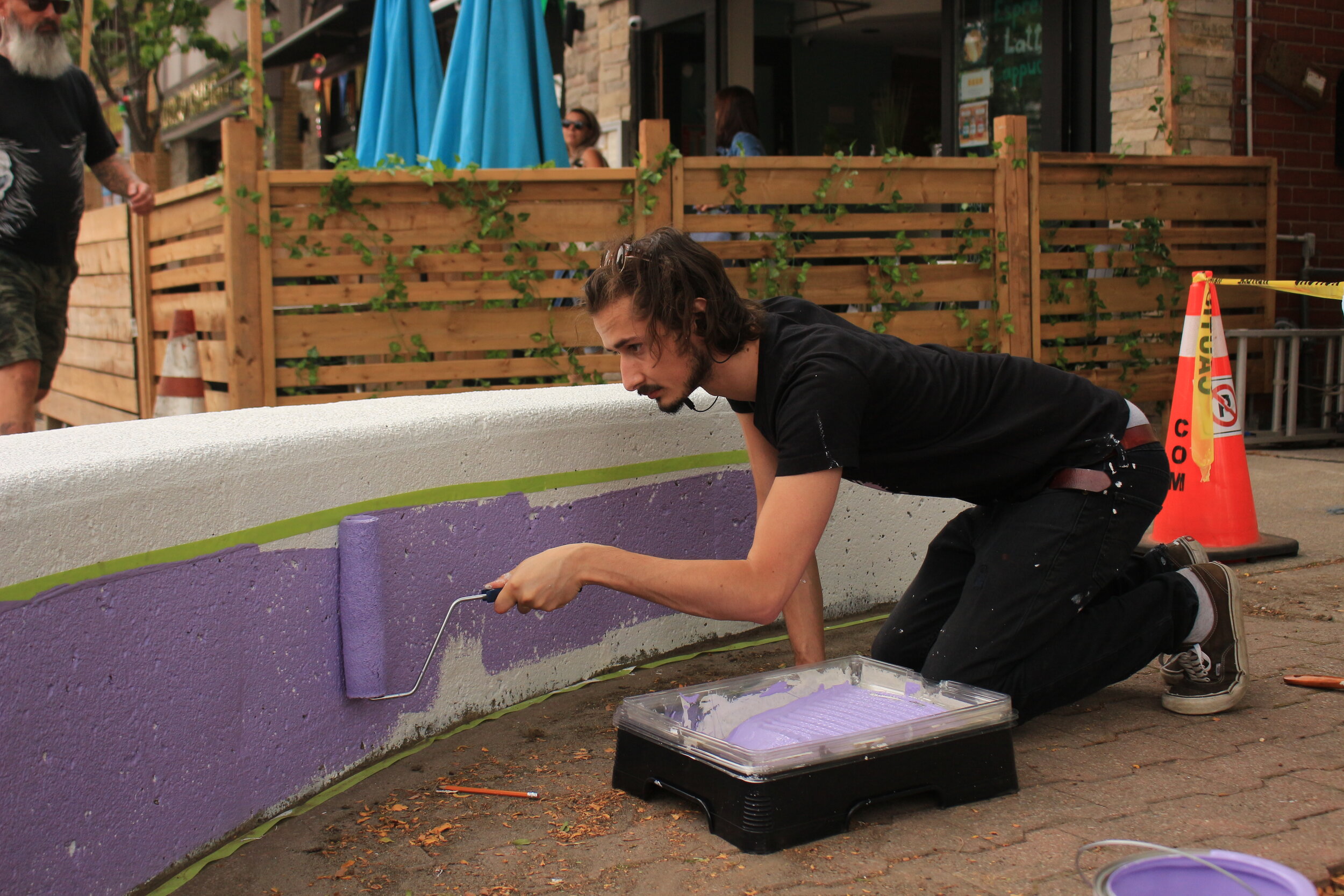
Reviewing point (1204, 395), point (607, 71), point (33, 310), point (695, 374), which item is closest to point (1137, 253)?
point (1204, 395)

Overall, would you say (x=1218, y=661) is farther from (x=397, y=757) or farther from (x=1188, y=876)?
(x=397, y=757)

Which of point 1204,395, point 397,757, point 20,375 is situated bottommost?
point 397,757

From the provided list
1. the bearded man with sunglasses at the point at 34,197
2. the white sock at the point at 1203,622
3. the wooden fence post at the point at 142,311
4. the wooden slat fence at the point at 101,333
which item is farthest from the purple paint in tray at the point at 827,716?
the wooden slat fence at the point at 101,333

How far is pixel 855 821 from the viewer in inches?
93.9

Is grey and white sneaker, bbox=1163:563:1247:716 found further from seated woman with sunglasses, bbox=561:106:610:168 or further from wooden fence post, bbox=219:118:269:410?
seated woman with sunglasses, bbox=561:106:610:168

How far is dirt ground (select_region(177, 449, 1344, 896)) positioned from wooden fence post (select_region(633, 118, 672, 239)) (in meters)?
3.61

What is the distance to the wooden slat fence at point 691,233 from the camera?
6.09 metres

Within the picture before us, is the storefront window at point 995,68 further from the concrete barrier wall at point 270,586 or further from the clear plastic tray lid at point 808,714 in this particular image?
the clear plastic tray lid at point 808,714

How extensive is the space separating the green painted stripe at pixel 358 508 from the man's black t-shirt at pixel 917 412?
60cm

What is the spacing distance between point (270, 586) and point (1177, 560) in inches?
89.4

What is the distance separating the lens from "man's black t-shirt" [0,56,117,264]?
4.38 metres

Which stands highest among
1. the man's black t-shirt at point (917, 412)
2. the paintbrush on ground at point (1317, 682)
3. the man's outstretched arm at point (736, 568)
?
the man's black t-shirt at point (917, 412)

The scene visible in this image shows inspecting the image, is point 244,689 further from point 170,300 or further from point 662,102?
point 662,102

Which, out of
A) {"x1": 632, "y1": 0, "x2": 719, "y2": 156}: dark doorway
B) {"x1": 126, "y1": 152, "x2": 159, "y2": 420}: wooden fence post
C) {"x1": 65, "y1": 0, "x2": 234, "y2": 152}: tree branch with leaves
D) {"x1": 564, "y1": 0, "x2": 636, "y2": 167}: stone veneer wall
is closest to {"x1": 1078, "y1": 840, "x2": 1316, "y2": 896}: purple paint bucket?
{"x1": 126, "y1": 152, "x2": 159, "y2": 420}: wooden fence post
